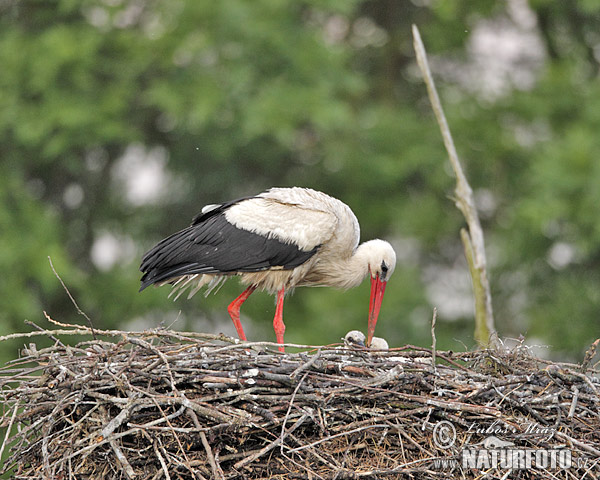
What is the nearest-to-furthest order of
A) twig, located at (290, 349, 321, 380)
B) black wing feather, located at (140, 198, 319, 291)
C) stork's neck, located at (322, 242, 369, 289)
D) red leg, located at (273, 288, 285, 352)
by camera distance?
1. twig, located at (290, 349, 321, 380)
2. black wing feather, located at (140, 198, 319, 291)
3. red leg, located at (273, 288, 285, 352)
4. stork's neck, located at (322, 242, 369, 289)

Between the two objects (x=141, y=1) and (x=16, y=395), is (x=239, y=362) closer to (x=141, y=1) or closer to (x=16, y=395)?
(x=16, y=395)

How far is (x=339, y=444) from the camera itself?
523cm

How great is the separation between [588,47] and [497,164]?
2313 millimetres

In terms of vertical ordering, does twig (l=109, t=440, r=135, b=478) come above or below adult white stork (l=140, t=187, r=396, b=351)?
below

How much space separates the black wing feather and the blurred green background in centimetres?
501

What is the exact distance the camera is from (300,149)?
14.2 meters

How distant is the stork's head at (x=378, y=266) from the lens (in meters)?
7.34

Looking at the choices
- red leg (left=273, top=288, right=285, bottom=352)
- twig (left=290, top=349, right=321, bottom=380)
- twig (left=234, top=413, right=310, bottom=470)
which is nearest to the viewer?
twig (left=234, top=413, right=310, bottom=470)

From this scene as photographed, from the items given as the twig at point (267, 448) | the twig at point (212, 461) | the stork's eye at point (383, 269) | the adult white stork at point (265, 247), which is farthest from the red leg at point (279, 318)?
the twig at point (212, 461)

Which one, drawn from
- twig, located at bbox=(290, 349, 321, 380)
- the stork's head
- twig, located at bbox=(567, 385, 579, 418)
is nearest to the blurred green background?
the stork's head

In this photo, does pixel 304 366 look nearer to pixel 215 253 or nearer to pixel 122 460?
pixel 122 460

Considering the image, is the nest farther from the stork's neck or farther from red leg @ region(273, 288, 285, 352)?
the stork's neck

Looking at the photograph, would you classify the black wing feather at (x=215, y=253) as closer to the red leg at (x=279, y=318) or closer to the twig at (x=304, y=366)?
the red leg at (x=279, y=318)

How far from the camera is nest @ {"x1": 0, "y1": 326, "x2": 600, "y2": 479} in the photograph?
199 inches
